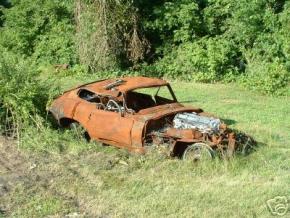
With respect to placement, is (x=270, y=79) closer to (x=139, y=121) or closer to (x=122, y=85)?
(x=122, y=85)

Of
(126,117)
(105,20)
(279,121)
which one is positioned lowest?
(279,121)

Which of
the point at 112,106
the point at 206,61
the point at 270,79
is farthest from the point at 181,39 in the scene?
the point at 112,106

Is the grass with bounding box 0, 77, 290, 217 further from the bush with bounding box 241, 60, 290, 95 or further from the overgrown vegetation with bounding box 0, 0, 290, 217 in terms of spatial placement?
the bush with bounding box 241, 60, 290, 95

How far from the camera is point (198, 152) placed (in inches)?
382

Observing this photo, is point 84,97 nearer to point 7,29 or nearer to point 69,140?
point 69,140

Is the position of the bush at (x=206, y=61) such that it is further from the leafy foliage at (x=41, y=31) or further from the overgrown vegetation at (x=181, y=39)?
Answer: the leafy foliage at (x=41, y=31)

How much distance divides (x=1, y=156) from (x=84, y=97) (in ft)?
7.64

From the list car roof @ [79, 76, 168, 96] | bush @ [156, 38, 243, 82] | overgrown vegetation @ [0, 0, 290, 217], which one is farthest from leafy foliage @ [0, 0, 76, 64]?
car roof @ [79, 76, 168, 96]

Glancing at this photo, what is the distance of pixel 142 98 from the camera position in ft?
38.6

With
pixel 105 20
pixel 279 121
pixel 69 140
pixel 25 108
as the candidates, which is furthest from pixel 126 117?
pixel 105 20

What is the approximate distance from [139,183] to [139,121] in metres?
1.67

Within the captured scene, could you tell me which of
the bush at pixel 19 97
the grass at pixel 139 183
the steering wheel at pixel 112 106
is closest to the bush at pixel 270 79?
the grass at pixel 139 183

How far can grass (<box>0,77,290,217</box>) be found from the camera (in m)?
7.86

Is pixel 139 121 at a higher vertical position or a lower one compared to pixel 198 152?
higher
